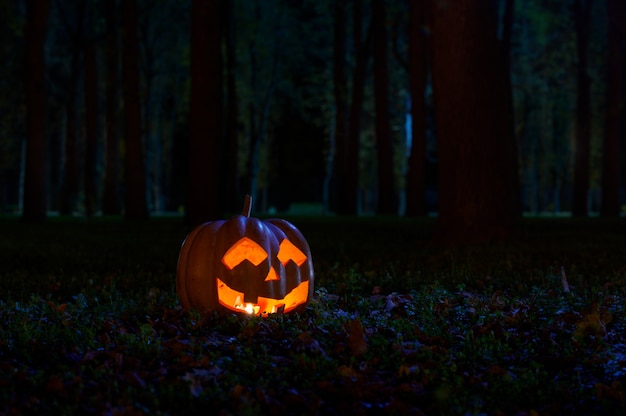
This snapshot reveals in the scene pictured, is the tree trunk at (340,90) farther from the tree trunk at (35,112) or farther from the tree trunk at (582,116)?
the tree trunk at (35,112)

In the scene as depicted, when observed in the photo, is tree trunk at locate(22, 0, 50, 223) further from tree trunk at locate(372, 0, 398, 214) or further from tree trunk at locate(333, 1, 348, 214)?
tree trunk at locate(333, 1, 348, 214)

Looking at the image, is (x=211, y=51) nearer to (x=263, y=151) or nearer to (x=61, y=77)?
(x=61, y=77)

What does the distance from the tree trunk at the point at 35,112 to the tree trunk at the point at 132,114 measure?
2950mm

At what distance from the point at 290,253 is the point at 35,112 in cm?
1691

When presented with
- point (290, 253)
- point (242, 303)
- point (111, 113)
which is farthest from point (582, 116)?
point (242, 303)

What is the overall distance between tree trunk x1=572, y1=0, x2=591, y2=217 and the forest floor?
2295 centimetres

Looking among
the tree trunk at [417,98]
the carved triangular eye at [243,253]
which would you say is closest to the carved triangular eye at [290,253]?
the carved triangular eye at [243,253]

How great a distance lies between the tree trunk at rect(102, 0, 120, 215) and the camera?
91.4ft

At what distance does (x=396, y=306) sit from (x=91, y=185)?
24880mm

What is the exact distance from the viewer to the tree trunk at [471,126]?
1095 centimetres

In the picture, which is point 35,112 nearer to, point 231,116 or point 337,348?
point 231,116

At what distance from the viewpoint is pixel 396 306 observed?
559cm

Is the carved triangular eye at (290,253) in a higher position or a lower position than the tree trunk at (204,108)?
lower

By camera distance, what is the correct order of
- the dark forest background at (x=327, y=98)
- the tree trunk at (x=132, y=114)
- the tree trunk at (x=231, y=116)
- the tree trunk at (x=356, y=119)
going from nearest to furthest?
1. the dark forest background at (x=327, y=98)
2. the tree trunk at (x=132, y=114)
3. the tree trunk at (x=231, y=116)
4. the tree trunk at (x=356, y=119)
